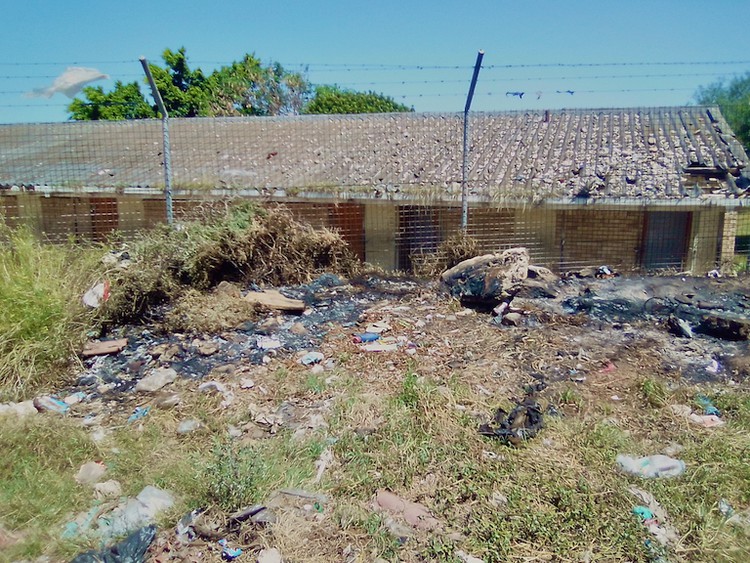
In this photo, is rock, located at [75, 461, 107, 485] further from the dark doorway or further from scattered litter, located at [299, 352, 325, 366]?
the dark doorway

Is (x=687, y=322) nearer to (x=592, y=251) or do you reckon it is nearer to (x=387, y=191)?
(x=592, y=251)

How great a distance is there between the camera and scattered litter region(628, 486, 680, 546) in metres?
2.60

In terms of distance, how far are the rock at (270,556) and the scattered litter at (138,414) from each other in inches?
68.8

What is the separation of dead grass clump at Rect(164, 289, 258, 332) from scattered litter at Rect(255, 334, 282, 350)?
368mm

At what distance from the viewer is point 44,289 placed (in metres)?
4.49

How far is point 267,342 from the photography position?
486 cm

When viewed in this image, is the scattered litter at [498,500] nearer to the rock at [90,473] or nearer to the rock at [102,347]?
the rock at [90,473]

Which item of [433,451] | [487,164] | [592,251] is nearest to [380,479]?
[433,451]

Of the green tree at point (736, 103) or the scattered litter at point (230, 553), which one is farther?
the green tree at point (736, 103)

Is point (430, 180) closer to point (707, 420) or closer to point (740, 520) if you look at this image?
point (707, 420)

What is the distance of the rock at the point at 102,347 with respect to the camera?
4.59 m

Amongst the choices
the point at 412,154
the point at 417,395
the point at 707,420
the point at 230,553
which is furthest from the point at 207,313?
the point at 412,154

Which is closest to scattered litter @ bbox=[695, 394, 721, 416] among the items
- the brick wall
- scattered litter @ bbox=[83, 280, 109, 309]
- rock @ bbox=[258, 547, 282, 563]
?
rock @ bbox=[258, 547, 282, 563]

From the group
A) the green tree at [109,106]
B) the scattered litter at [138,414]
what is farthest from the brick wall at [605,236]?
the green tree at [109,106]
